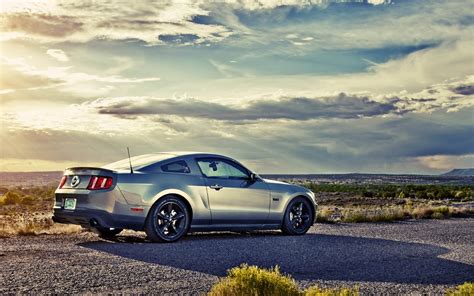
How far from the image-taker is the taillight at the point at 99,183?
12250mm

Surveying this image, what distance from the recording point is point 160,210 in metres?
12.5

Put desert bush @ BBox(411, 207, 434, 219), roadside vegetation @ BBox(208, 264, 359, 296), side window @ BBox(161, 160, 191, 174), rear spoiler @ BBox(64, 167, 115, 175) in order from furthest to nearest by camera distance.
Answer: desert bush @ BBox(411, 207, 434, 219) → side window @ BBox(161, 160, 191, 174) → rear spoiler @ BBox(64, 167, 115, 175) → roadside vegetation @ BBox(208, 264, 359, 296)

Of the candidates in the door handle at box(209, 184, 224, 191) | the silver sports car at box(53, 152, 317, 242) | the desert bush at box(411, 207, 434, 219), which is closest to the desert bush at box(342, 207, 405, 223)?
the desert bush at box(411, 207, 434, 219)

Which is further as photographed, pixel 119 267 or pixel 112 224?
pixel 112 224

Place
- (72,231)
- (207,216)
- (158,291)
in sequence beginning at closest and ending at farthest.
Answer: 1. (158,291)
2. (207,216)
3. (72,231)

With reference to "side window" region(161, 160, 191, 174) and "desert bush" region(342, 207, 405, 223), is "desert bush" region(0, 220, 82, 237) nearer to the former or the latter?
"side window" region(161, 160, 191, 174)

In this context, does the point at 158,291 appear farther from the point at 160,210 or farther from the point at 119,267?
the point at 160,210

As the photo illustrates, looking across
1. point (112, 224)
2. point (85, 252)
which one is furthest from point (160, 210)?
point (85, 252)

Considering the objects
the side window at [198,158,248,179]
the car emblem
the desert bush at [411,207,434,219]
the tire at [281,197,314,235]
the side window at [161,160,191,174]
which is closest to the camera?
the car emblem

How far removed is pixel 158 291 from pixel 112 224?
14.3 feet

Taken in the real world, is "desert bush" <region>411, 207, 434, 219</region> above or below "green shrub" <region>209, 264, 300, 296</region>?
above

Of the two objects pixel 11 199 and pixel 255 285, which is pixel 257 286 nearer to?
pixel 255 285

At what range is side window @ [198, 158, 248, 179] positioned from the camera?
13.4m

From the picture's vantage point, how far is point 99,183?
1233cm
